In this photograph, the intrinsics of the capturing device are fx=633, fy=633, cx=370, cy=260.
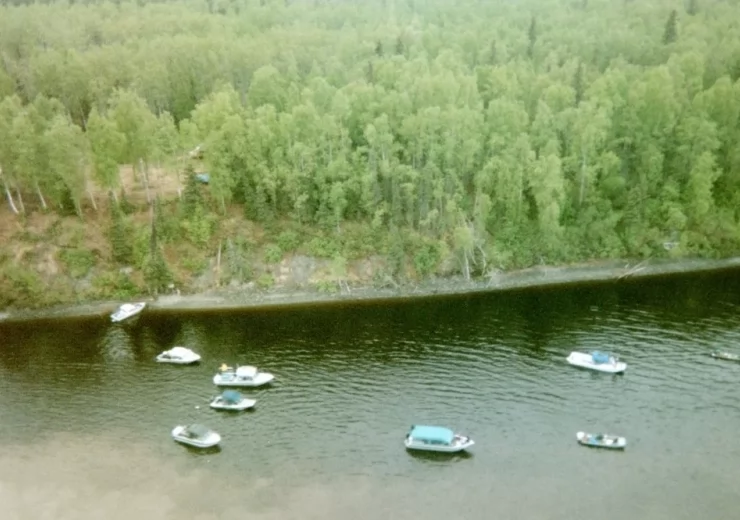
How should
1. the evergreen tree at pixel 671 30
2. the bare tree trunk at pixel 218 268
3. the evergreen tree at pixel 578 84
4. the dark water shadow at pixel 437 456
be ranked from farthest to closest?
the evergreen tree at pixel 671 30 → the evergreen tree at pixel 578 84 → the bare tree trunk at pixel 218 268 → the dark water shadow at pixel 437 456

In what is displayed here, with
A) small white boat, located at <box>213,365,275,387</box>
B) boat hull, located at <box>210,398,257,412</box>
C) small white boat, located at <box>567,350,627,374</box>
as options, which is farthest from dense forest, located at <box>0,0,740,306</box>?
boat hull, located at <box>210,398,257,412</box>

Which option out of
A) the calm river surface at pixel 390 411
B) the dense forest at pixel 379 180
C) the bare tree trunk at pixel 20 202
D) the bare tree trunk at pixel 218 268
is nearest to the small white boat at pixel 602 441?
the calm river surface at pixel 390 411

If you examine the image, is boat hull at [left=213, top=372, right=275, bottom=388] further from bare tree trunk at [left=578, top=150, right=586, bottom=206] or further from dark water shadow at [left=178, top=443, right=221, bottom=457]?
bare tree trunk at [left=578, top=150, right=586, bottom=206]

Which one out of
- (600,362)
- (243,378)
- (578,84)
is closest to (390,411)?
(243,378)

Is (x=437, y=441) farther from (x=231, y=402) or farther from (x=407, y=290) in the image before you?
(x=407, y=290)

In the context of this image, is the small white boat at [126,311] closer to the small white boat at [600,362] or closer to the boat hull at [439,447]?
the boat hull at [439,447]

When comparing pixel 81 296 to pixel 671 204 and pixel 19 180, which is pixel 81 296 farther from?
pixel 671 204
